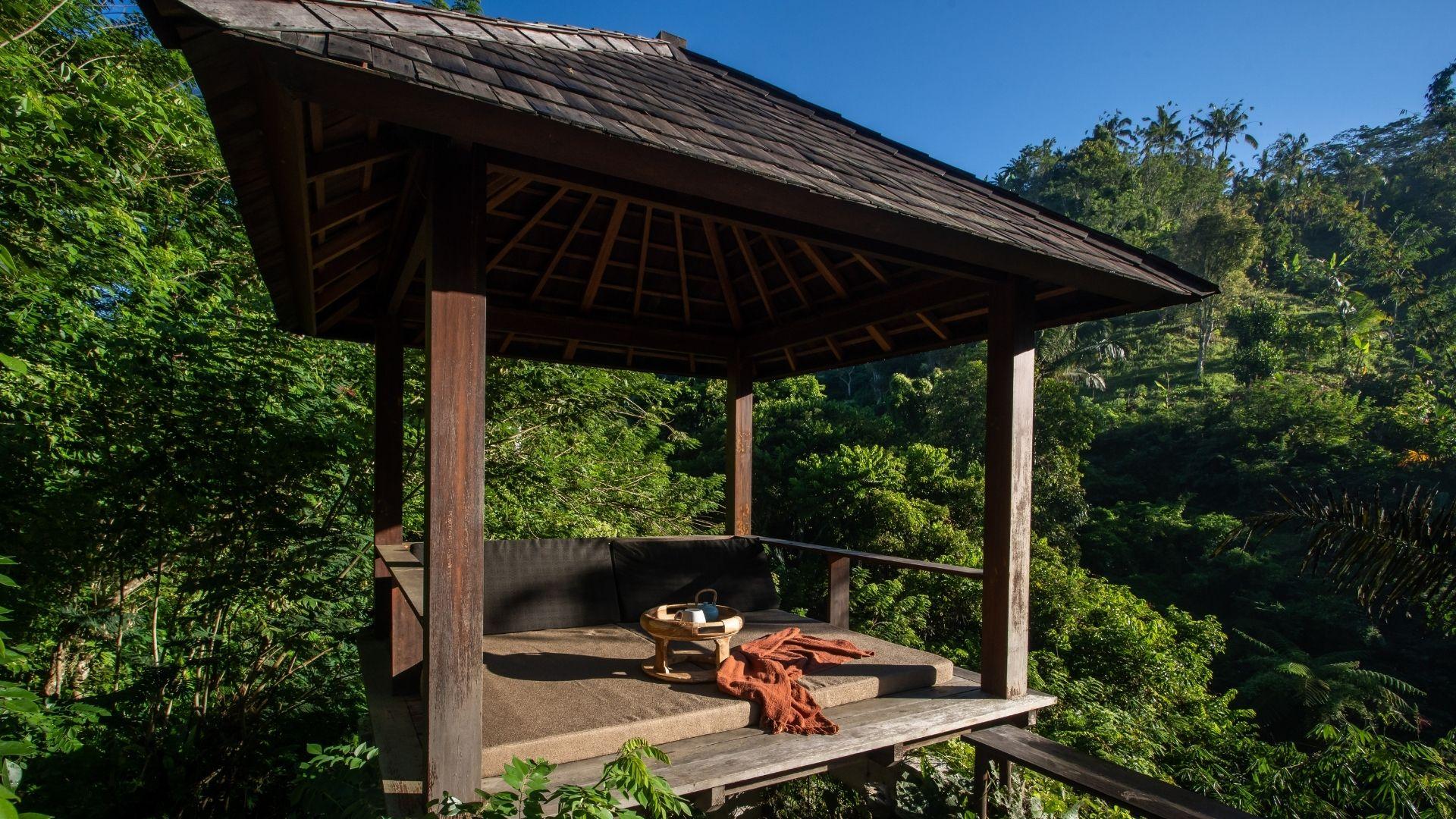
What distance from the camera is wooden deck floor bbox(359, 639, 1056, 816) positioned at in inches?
97.2

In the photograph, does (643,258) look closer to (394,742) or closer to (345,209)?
(345,209)

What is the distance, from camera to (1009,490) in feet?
11.0

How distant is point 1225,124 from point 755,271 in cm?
5322

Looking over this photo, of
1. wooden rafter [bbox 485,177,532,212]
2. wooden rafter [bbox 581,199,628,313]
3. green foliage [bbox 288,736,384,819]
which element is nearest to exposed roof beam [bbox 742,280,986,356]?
wooden rafter [bbox 581,199,628,313]

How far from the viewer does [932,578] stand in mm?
12875

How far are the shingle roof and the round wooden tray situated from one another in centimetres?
198

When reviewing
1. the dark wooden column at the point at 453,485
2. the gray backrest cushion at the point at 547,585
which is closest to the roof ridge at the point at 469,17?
the dark wooden column at the point at 453,485

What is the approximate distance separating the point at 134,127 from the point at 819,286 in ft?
14.9

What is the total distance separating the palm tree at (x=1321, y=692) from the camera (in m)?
11.7

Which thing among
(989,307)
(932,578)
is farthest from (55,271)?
(932,578)

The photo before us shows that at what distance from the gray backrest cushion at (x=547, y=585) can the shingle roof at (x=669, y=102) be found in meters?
2.75

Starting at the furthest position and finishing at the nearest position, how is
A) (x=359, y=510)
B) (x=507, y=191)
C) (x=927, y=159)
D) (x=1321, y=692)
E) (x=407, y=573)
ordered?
(x=1321, y=692) < (x=359, y=510) < (x=927, y=159) < (x=507, y=191) < (x=407, y=573)

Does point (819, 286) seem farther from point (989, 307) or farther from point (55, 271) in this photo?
point (55, 271)

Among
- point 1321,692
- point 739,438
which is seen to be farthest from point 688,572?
point 1321,692
